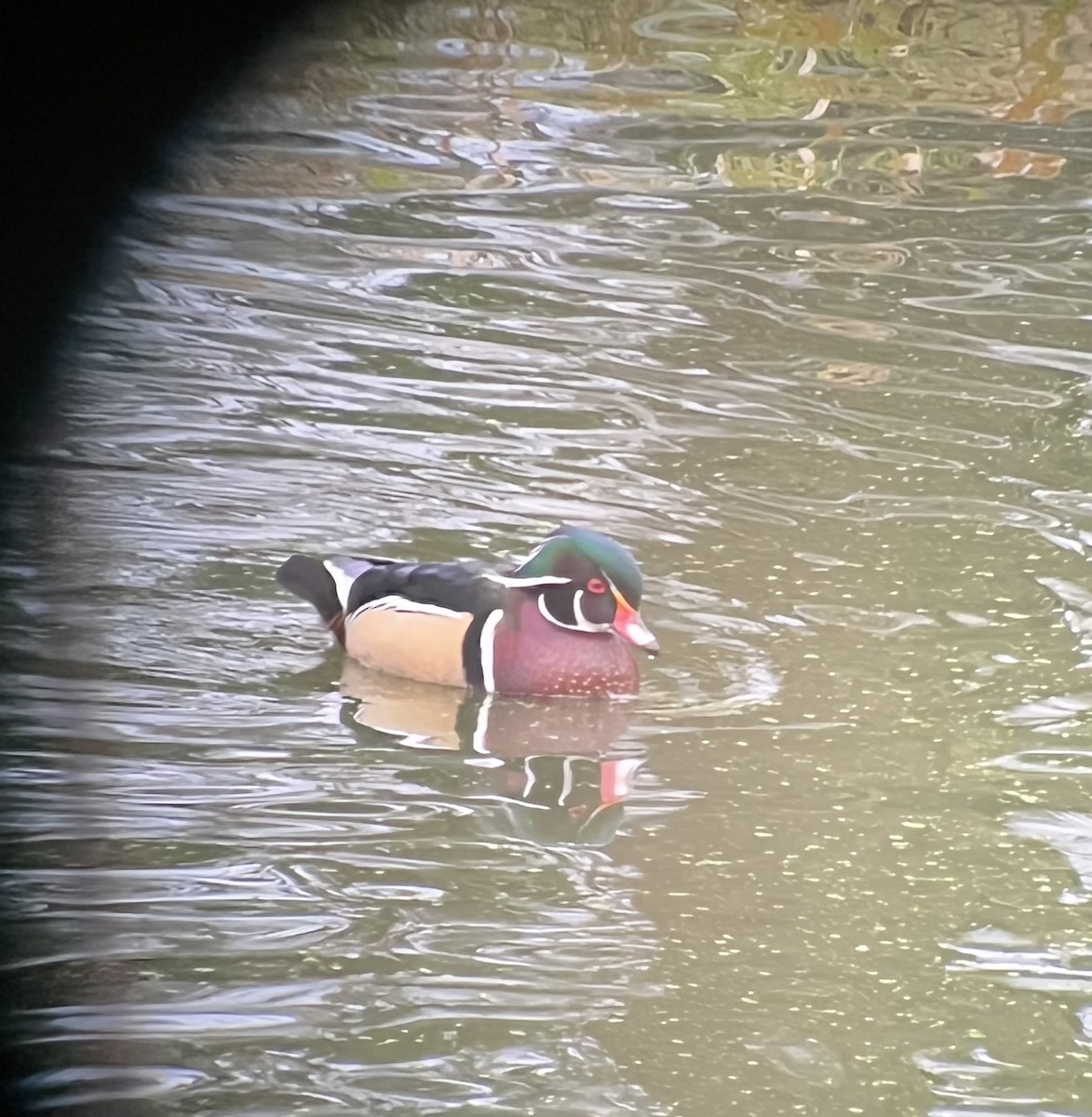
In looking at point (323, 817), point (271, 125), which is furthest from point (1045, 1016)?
point (271, 125)

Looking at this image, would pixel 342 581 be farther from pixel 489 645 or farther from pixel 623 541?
pixel 623 541

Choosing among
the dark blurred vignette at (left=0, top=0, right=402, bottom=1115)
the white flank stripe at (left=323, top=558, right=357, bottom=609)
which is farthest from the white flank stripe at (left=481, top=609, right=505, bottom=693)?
the dark blurred vignette at (left=0, top=0, right=402, bottom=1115)

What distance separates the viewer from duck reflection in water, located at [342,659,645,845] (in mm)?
3004

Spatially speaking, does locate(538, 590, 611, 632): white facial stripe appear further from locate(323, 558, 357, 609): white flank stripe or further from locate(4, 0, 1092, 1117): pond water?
locate(323, 558, 357, 609): white flank stripe

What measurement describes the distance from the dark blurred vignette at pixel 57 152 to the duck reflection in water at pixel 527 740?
2.12 ft

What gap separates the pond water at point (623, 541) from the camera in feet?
8.10

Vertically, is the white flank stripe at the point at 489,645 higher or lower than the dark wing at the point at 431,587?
lower

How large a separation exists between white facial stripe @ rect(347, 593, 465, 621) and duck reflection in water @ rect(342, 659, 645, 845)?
148mm

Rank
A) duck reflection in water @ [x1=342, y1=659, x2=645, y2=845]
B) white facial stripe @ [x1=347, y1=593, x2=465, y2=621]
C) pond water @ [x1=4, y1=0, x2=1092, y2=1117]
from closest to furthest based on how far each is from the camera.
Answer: pond water @ [x1=4, y1=0, x2=1092, y2=1117]
duck reflection in water @ [x1=342, y1=659, x2=645, y2=845]
white facial stripe @ [x1=347, y1=593, x2=465, y2=621]

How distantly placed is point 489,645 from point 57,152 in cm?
117

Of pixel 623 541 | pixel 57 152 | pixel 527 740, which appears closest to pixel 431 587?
pixel 527 740

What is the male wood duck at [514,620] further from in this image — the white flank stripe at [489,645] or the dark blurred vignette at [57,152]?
the dark blurred vignette at [57,152]

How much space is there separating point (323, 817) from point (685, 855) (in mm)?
578

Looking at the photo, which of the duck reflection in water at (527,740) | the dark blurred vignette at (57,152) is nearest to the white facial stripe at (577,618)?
the duck reflection in water at (527,740)
